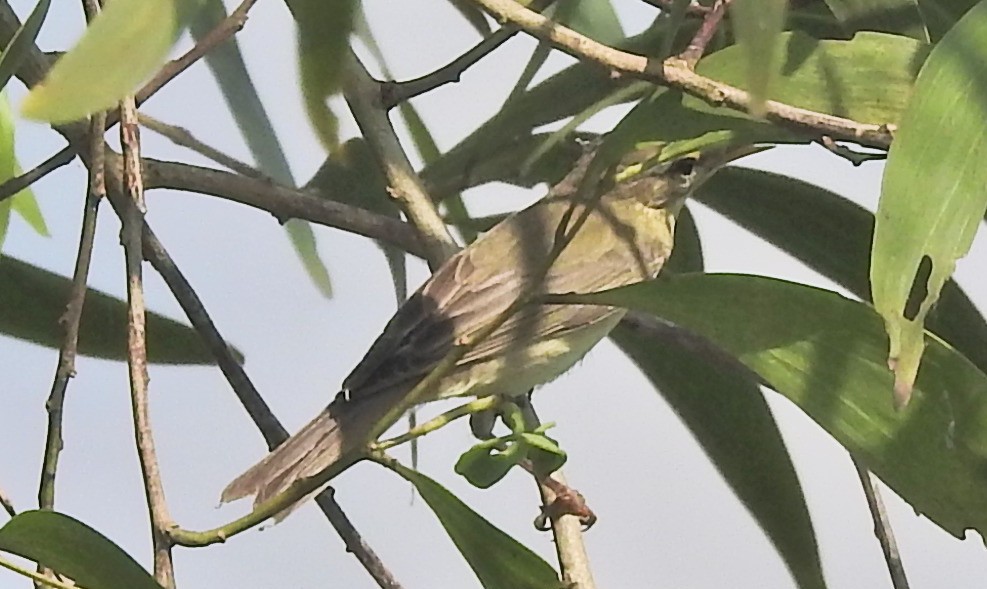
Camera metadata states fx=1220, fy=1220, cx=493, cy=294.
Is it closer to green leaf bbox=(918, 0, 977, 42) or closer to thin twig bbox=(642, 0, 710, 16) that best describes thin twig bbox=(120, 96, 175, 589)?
thin twig bbox=(642, 0, 710, 16)

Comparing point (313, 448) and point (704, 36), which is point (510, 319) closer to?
point (313, 448)

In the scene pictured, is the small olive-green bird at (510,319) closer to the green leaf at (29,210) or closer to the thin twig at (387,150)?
the thin twig at (387,150)

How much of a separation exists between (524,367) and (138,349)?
436mm

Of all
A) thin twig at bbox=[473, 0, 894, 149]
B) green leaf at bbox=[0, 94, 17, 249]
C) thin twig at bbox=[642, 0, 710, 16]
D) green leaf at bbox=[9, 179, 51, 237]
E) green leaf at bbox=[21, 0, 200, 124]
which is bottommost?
green leaf at bbox=[21, 0, 200, 124]

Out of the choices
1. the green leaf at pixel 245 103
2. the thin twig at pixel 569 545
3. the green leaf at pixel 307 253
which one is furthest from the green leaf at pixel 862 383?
the green leaf at pixel 307 253

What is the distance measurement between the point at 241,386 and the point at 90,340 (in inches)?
5.5

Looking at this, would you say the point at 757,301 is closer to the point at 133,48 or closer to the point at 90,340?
the point at 133,48

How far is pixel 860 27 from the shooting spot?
640mm

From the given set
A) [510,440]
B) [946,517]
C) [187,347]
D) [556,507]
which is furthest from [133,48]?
[187,347]

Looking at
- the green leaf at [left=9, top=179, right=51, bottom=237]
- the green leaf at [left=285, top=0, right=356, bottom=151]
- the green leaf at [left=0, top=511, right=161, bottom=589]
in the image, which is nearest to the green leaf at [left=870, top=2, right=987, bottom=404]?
the green leaf at [left=285, top=0, right=356, bottom=151]

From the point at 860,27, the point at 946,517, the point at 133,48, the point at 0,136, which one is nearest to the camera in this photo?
the point at 133,48

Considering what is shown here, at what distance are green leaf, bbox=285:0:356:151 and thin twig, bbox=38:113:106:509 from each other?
108mm

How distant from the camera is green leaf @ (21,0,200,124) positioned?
0.95ft

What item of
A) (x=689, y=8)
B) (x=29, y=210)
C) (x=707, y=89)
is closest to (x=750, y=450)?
(x=689, y=8)
